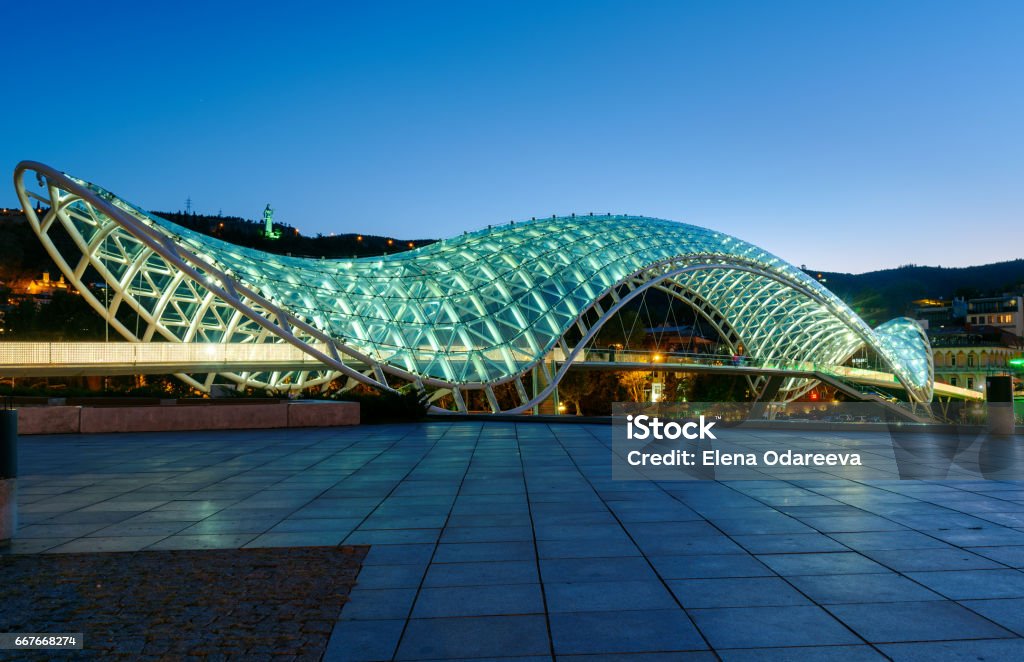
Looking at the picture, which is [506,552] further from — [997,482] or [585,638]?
[997,482]

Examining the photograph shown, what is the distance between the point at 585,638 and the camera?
5762 millimetres

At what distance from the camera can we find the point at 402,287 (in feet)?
138

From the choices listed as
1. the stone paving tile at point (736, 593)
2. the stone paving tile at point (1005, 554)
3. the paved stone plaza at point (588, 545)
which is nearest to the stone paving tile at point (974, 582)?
the paved stone plaza at point (588, 545)

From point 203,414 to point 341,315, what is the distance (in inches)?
537

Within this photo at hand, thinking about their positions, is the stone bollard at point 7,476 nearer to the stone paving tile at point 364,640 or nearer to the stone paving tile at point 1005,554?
the stone paving tile at point 364,640

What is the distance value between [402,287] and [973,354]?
132m

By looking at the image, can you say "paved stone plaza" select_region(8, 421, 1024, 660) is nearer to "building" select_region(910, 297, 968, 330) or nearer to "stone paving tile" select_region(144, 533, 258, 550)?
"stone paving tile" select_region(144, 533, 258, 550)

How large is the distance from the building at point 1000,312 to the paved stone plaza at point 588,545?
169 meters

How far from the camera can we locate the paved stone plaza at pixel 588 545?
19.0 feet

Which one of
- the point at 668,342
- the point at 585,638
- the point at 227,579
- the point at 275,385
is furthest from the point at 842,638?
the point at 668,342

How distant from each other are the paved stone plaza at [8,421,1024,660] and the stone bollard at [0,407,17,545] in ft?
0.76

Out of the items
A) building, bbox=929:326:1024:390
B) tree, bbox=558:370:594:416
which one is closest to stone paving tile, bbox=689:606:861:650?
tree, bbox=558:370:594:416

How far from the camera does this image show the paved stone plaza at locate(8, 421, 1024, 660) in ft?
19.0

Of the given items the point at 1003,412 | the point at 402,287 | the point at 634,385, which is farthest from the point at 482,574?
the point at 634,385
